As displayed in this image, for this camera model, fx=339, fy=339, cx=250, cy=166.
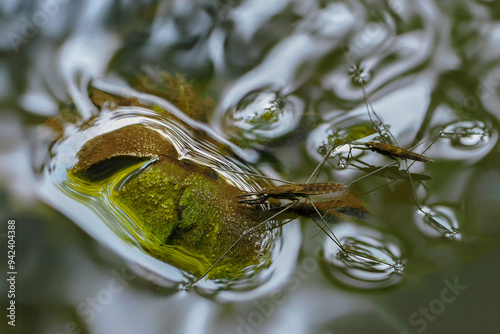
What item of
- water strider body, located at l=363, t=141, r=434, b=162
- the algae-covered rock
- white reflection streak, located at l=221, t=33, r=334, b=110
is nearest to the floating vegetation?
the algae-covered rock

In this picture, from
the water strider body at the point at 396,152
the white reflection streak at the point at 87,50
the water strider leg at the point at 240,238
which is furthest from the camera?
the white reflection streak at the point at 87,50

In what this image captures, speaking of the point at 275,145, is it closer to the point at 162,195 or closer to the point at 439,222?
the point at 162,195

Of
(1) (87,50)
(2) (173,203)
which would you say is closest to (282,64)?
(2) (173,203)

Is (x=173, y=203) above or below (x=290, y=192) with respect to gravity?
below

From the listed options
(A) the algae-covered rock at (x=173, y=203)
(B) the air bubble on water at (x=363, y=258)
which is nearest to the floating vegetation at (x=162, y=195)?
(A) the algae-covered rock at (x=173, y=203)

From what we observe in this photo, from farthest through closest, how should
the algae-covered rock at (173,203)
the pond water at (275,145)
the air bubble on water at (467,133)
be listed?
the air bubble on water at (467,133)
the pond water at (275,145)
the algae-covered rock at (173,203)

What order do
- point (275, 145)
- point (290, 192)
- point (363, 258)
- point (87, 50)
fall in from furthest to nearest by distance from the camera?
point (87, 50) < point (275, 145) < point (363, 258) < point (290, 192)

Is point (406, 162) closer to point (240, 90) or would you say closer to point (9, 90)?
point (240, 90)

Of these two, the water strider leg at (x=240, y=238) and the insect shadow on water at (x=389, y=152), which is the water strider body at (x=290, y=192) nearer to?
the water strider leg at (x=240, y=238)

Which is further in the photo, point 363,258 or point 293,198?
point 363,258
